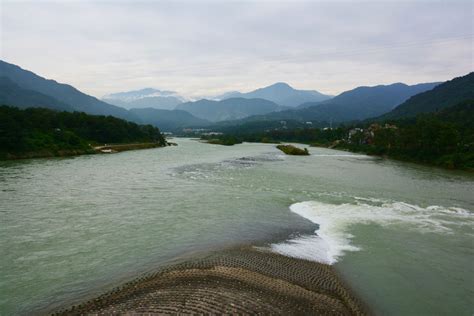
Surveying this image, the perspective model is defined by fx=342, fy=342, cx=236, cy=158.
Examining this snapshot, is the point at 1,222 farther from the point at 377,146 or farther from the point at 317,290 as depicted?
the point at 377,146

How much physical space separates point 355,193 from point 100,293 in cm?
2036

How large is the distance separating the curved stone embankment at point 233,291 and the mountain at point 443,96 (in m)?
131

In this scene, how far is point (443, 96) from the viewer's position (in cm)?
13762

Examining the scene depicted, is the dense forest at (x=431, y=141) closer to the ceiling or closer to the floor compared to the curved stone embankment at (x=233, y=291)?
closer to the ceiling

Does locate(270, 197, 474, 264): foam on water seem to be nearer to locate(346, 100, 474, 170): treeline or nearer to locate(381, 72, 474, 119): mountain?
locate(346, 100, 474, 170): treeline

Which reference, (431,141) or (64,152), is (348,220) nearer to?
(431,141)

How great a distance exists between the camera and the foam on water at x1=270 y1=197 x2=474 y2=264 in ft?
43.3

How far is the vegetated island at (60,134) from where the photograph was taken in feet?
146

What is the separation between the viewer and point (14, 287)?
31.0ft

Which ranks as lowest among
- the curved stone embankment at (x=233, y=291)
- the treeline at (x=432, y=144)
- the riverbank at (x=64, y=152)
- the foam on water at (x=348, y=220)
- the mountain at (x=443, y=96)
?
the foam on water at (x=348, y=220)

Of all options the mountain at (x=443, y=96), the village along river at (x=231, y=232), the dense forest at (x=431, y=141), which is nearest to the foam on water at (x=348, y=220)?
the village along river at (x=231, y=232)

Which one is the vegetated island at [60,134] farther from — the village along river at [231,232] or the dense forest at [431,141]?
the dense forest at [431,141]

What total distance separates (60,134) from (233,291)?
5475cm

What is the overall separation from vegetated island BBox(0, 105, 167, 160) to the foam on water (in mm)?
40162
